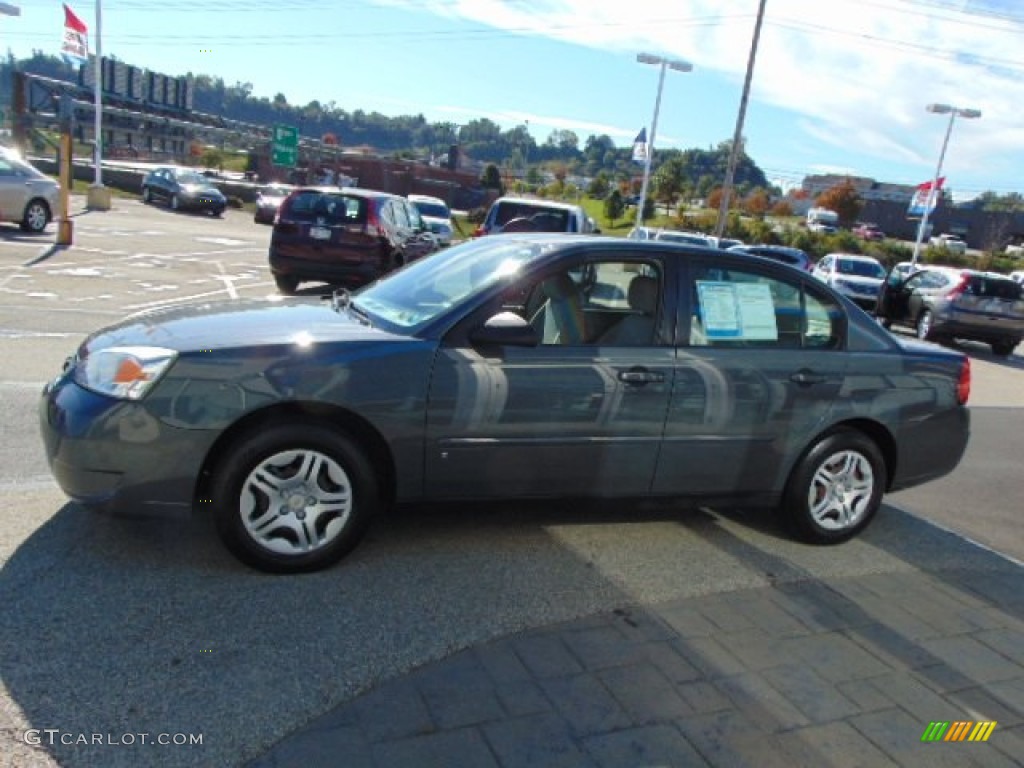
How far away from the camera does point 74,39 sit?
906 inches

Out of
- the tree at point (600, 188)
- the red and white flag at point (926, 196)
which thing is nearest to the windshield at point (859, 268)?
the red and white flag at point (926, 196)

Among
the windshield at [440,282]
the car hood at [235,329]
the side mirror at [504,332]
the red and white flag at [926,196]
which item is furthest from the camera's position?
the red and white flag at [926,196]

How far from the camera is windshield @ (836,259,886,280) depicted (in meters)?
21.7

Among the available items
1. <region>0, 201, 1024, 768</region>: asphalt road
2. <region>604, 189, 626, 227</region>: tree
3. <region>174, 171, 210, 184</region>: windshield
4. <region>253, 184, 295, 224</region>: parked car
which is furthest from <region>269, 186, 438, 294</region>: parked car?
<region>604, 189, 626, 227</region>: tree

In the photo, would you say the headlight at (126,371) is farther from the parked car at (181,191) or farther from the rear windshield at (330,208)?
the parked car at (181,191)

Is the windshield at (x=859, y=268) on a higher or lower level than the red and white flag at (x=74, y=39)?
lower

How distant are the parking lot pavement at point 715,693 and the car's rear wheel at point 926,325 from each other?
13.4m

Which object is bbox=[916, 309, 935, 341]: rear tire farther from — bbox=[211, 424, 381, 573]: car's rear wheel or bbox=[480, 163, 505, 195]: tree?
bbox=[480, 163, 505, 195]: tree

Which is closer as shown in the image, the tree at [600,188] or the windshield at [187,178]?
the windshield at [187,178]

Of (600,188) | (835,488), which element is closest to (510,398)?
(835,488)

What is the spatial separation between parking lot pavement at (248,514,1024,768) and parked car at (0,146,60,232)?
52.7ft

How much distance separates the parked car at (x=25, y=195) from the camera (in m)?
15.3

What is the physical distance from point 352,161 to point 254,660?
70.6m

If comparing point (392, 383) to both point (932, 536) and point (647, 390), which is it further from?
point (932, 536)
